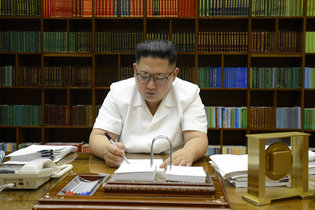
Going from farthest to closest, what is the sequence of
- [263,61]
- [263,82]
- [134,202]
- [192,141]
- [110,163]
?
[263,61] → [263,82] → [192,141] → [110,163] → [134,202]

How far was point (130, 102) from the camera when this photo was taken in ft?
5.64

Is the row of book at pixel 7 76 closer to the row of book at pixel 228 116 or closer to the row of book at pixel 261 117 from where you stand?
the row of book at pixel 228 116

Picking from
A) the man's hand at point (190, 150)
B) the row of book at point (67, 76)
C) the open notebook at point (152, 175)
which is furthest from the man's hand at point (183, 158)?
the row of book at point (67, 76)

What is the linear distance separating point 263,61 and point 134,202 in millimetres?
3091

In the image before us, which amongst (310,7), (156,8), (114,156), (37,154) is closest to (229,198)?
(114,156)

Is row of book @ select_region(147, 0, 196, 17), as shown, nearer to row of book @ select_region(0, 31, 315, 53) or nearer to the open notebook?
row of book @ select_region(0, 31, 315, 53)

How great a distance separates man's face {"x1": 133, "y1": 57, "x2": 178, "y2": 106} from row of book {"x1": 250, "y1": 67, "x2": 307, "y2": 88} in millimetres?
1936

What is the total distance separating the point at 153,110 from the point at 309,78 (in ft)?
7.29

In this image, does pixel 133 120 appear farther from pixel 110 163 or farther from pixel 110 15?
pixel 110 15

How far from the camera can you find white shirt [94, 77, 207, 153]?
1.67m

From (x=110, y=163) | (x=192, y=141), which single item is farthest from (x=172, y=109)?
(x=110, y=163)

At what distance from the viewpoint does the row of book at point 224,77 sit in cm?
328

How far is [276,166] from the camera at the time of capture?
0.88 m

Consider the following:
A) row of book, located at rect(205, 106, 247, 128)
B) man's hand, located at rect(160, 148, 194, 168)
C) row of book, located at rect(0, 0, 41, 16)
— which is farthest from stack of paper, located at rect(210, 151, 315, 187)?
row of book, located at rect(0, 0, 41, 16)
